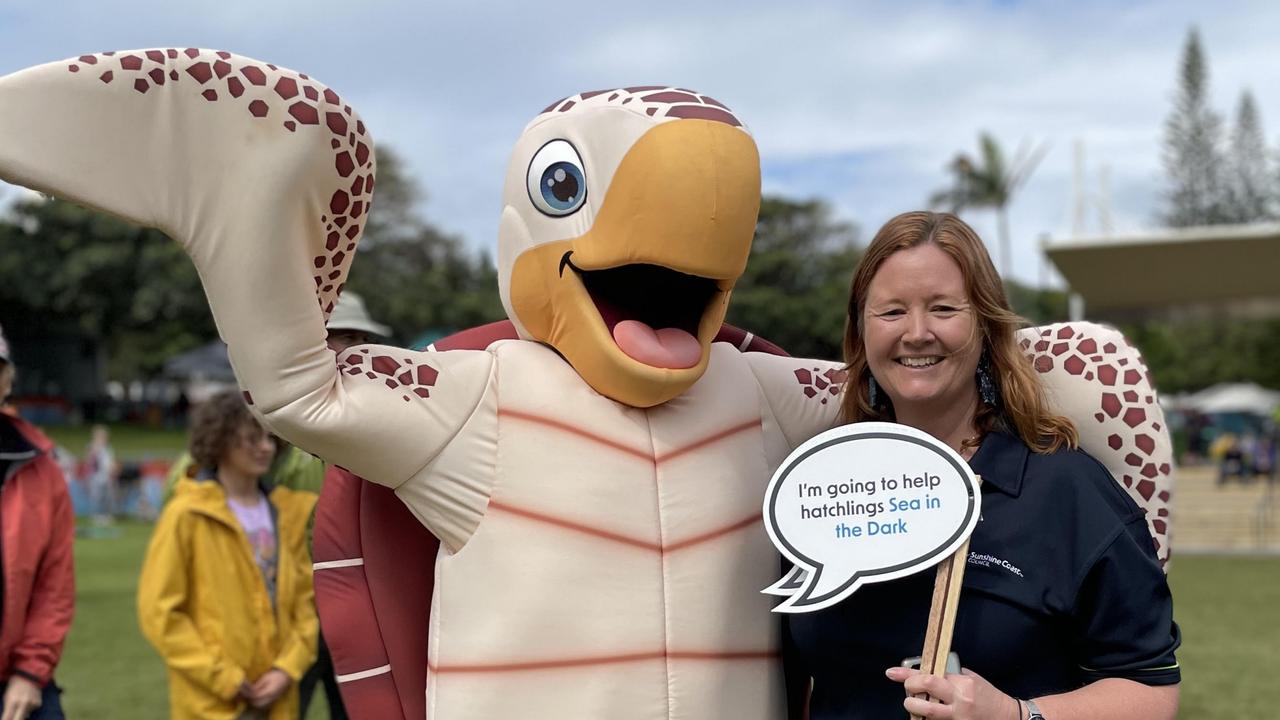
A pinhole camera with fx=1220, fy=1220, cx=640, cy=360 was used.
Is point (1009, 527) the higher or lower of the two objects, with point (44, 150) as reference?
lower

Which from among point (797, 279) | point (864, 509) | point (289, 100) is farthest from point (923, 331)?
point (797, 279)

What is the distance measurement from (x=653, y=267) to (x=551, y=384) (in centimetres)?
31

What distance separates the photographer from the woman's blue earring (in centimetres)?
226

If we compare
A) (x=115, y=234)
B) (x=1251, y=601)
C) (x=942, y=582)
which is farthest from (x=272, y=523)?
(x=115, y=234)

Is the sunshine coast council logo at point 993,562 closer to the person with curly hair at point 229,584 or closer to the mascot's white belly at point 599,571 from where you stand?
the mascot's white belly at point 599,571

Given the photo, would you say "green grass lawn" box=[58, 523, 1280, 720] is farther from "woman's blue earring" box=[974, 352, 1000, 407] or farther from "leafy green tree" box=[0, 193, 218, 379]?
"leafy green tree" box=[0, 193, 218, 379]

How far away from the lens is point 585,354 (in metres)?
2.40

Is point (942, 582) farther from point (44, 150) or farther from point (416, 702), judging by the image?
point (44, 150)

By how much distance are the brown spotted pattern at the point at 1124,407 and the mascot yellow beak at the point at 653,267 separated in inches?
27.5

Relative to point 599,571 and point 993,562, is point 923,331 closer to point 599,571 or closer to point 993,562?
point 993,562

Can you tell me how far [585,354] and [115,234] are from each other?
1346 inches

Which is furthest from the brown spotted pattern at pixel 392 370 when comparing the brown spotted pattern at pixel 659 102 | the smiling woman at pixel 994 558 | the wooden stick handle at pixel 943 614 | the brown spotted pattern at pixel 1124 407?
the brown spotted pattern at pixel 1124 407

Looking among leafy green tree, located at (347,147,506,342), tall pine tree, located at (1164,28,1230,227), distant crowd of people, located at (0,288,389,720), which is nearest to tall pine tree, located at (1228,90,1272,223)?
tall pine tree, located at (1164,28,1230,227)

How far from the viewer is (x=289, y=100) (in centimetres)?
212
